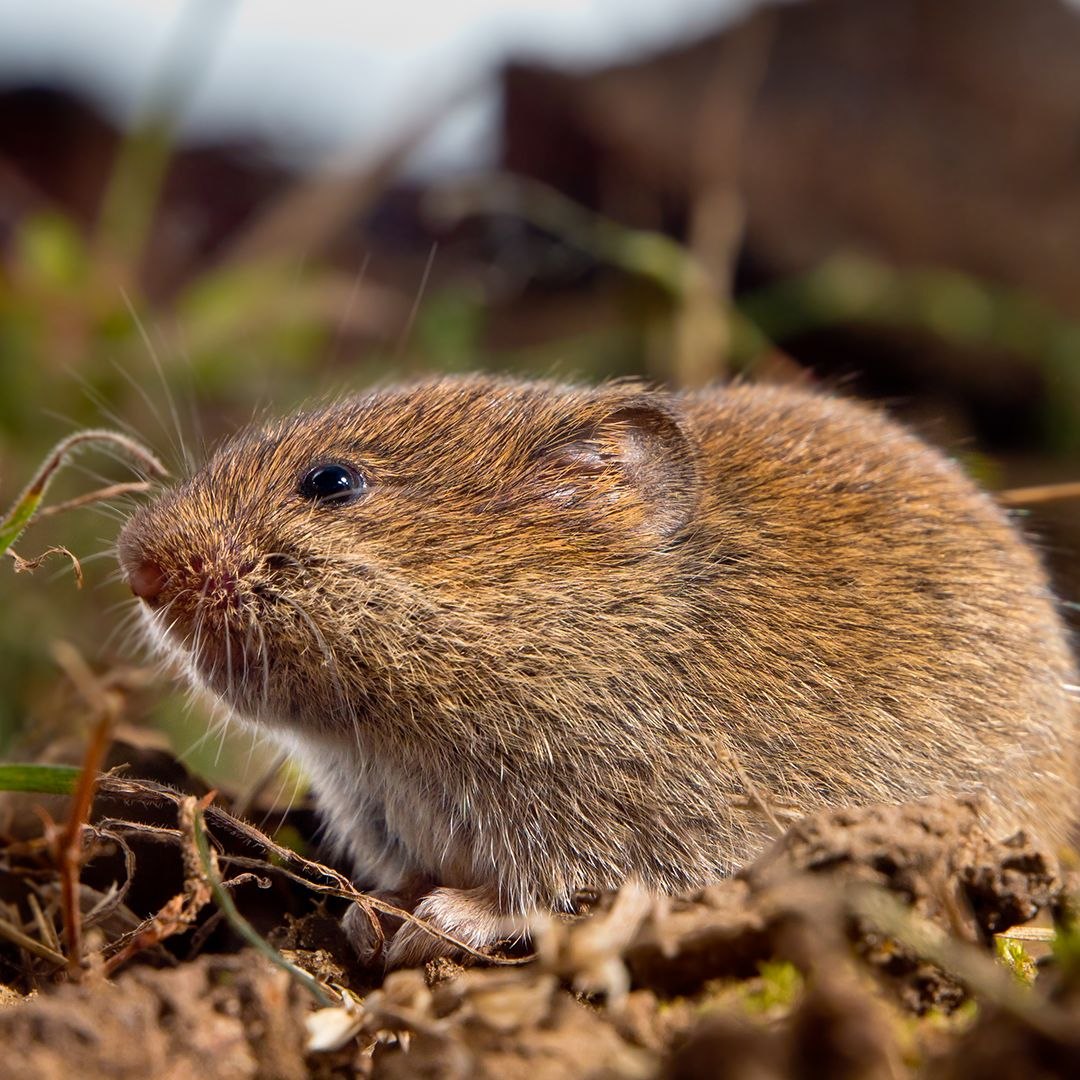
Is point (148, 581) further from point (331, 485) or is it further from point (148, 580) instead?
point (331, 485)

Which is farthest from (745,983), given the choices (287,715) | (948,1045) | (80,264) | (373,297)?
(373,297)

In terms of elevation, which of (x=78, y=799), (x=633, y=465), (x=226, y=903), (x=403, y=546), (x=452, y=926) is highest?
(x=633, y=465)

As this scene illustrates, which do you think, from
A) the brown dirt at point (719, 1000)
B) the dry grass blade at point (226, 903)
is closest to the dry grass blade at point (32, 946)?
the brown dirt at point (719, 1000)

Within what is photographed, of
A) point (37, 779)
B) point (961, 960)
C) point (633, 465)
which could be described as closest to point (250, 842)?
point (37, 779)

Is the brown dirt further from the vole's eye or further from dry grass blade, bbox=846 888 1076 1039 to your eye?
the vole's eye

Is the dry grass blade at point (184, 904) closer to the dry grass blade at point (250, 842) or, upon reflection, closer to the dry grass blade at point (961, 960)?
the dry grass blade at point (250, 842)

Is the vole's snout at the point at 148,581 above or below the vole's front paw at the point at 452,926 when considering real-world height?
above

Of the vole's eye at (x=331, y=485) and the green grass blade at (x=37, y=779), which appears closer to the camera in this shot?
the green grass blade at (x=37, y=779)
